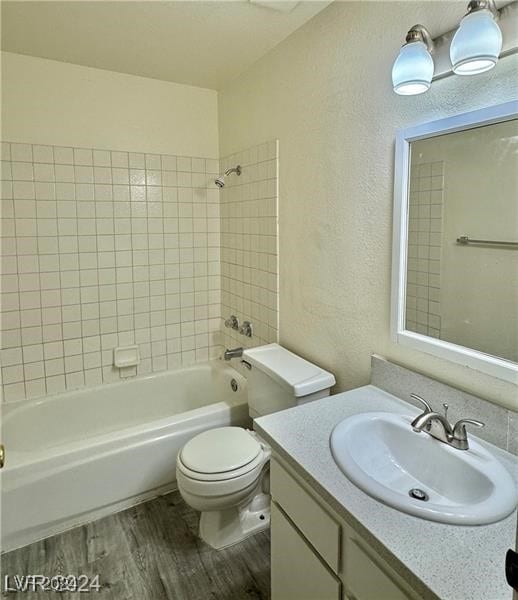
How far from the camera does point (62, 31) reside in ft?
6.16

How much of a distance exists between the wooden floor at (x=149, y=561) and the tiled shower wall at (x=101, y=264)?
0.95m

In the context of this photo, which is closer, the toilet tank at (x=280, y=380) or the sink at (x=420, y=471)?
the sink at (x=420, y=471)

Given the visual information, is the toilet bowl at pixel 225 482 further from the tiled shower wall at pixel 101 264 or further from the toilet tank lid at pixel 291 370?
the tiled shower wall at pixel 101 264

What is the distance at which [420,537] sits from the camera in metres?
0.79

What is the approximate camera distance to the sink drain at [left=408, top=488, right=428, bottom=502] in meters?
1.06

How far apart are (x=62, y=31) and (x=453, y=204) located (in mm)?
1991

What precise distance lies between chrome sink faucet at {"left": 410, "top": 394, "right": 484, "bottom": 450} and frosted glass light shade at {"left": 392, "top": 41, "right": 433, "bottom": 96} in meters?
0.98

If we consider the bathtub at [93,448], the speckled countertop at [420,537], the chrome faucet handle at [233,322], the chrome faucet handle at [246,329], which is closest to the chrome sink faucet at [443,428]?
the speckled countertop at [420,537]

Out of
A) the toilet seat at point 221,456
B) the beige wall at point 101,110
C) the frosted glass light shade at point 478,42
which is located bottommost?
the toilet seat at point 221,456

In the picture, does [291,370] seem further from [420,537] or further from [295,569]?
[420,537]

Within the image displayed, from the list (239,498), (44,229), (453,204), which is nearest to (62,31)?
(44,229)

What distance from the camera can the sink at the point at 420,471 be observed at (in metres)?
0.85

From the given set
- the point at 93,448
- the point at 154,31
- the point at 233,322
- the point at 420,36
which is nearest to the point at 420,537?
the point at 420,36

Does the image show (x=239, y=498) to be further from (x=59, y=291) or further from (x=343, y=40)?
(x=343, y=40)
